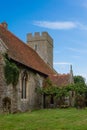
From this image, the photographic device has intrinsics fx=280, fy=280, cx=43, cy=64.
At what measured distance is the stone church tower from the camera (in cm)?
4771

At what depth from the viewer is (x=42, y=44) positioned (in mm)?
48531

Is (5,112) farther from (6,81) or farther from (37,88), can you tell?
(37,88)

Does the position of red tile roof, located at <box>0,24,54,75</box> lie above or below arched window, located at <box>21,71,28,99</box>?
above

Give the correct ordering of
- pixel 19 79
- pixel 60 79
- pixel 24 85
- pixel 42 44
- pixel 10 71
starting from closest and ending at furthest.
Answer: pixel 10 71 < pixel 19 79 < pixel 24 85 < pixel 60 79 < pixel 42 44

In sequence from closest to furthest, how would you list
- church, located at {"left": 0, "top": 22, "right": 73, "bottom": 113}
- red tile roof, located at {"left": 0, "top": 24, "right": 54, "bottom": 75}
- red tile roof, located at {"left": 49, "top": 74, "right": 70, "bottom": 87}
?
church, located at {"left": 0, "top": 22, "right": 73, "bottom": 113}
red tile roof, located at {"left": 0, "top": 24, "right": 54, "bottom": 75}
red tile roof, located at {"left": 49, "top": 74, "right": 70, "bottom": 87}

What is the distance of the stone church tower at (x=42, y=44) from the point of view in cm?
4771

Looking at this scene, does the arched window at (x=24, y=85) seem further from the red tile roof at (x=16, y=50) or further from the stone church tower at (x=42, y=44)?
the stone church tower at (x=42, y=44)

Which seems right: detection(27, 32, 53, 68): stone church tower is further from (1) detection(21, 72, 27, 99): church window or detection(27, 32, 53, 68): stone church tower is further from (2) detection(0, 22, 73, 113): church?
(1) detection(21, 72, 27, 99): church window

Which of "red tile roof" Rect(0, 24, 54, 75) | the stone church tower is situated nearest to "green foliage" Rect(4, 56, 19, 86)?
"red tile roof" Rect(0, 24, 54, 75)

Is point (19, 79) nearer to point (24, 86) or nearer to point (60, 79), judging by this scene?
point (24, 86)

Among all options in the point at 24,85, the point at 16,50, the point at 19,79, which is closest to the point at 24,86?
the point at 24,85

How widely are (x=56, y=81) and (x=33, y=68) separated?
8204 millimetres

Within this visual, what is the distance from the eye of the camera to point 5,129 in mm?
13477

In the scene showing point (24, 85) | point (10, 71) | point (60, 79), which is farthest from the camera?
→ point (60, 79)
